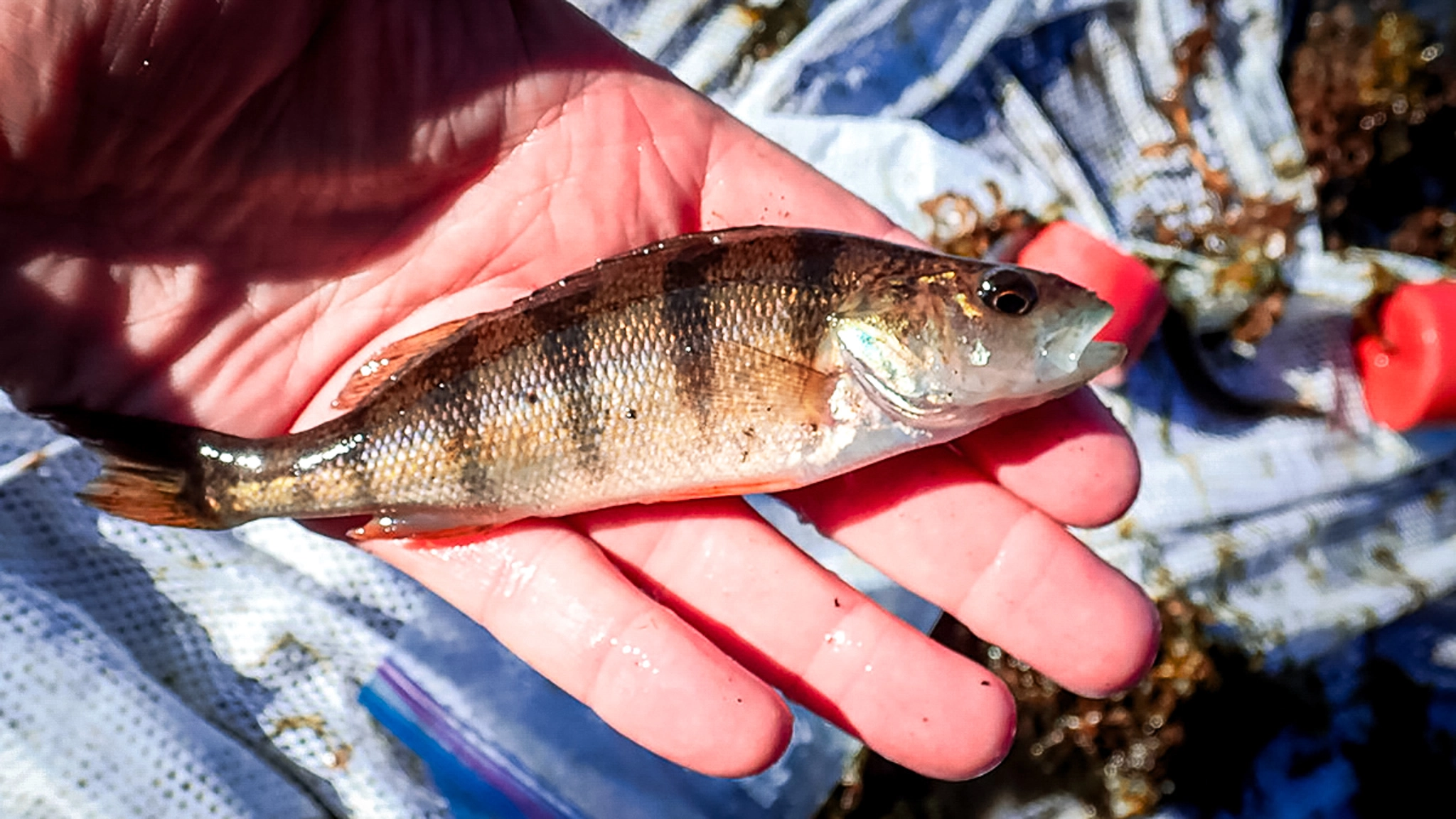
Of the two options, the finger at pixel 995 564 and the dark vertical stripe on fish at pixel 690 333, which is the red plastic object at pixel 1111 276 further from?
the dark vertical stripe on fish at pixel 690 333

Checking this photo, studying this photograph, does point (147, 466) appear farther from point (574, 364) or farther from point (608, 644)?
point (608, 644)

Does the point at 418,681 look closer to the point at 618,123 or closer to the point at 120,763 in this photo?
the point at 120,763

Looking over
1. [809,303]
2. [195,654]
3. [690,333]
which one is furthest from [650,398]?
[195,654]

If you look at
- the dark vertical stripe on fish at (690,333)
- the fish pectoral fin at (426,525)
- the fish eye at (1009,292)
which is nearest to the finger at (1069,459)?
the fish eye at (1009,292)

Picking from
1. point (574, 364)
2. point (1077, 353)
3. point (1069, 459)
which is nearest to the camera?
point (1077, 353)

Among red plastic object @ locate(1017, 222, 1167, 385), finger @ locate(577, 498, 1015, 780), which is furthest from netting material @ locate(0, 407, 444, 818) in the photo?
red plastic object @ locate(1017, 222, 1167, 385)

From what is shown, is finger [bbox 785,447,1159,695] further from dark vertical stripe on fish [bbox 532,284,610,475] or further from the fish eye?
dark vertical stripe on fish [bbox 532,284,610,475]
